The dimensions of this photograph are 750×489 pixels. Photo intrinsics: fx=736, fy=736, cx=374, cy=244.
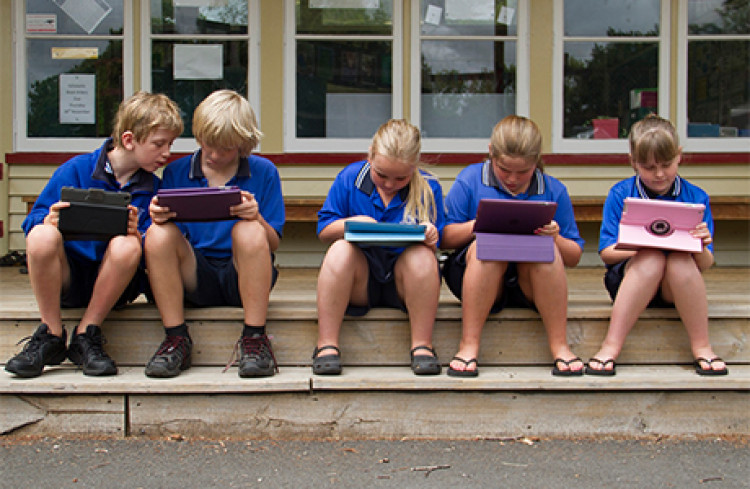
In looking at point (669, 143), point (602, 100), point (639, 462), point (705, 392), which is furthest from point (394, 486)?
point (602, 100)

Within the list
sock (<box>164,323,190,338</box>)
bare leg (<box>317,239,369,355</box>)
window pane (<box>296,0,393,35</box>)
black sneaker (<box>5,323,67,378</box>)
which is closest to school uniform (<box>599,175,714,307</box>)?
bare leg (<box>317,239,369,355</box>)

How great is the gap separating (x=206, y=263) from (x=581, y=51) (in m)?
3.45

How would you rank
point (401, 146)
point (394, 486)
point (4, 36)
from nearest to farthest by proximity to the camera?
1. point (394, 486)
2. point (401, 146)
3. point (4, 36)

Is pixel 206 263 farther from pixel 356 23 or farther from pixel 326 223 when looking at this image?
pixel 356 23

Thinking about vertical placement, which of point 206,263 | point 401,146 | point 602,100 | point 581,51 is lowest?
point 206,263

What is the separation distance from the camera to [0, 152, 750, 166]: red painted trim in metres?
4.96

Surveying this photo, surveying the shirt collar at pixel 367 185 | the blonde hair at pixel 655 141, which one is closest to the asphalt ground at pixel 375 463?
the shirt collar at pixel 367 185

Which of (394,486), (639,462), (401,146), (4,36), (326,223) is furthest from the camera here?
(4,36)

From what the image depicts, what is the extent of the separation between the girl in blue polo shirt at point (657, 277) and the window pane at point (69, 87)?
12.0 ft

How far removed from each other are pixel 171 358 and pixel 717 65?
4.32m

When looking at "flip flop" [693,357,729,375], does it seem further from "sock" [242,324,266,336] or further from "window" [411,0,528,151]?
"window" [411,0,528,151]

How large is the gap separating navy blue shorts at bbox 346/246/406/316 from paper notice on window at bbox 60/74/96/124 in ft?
10.4

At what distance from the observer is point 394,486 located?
2080 millimetres

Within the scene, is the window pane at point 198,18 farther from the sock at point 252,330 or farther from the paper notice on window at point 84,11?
the sock at point 252,330
